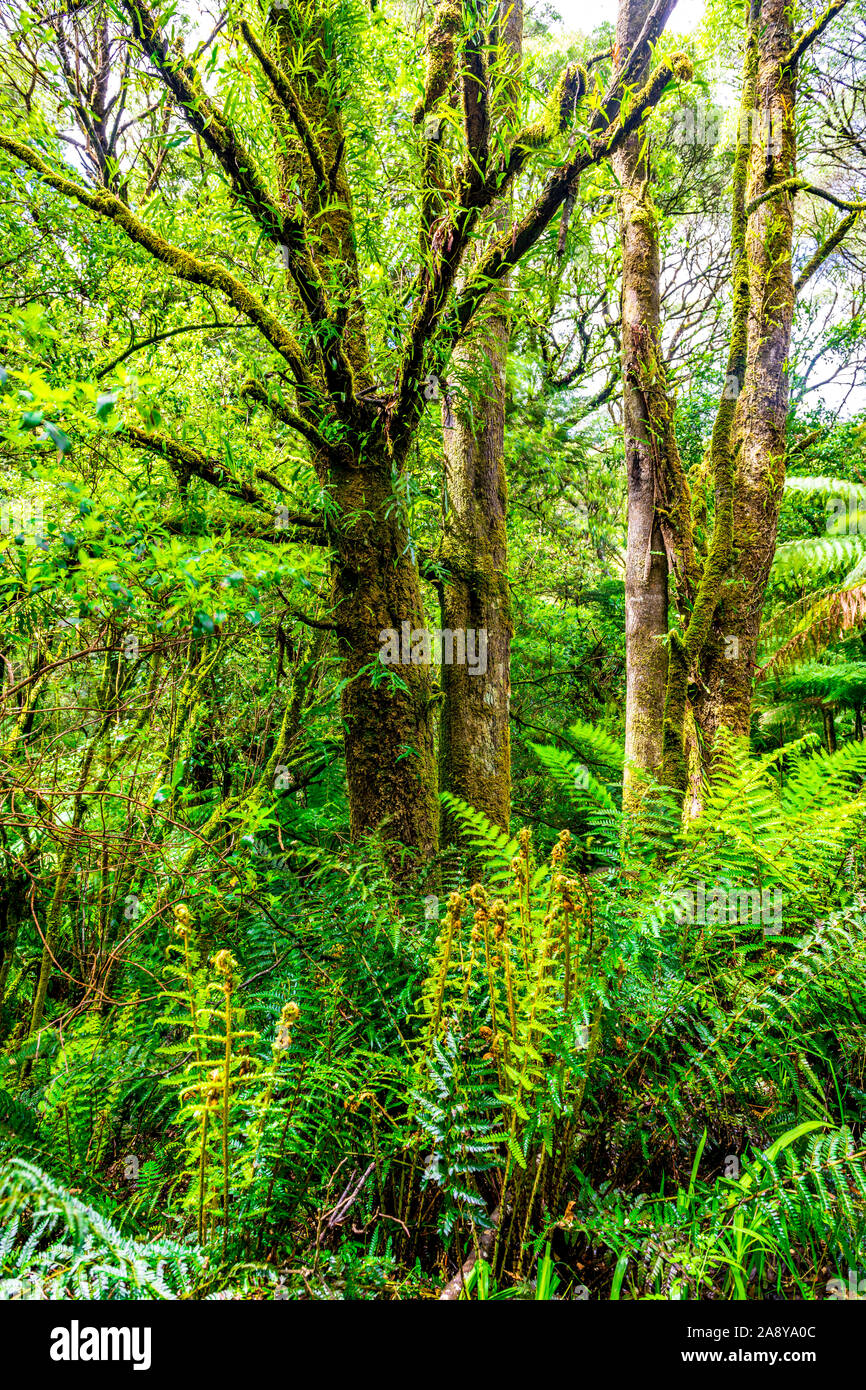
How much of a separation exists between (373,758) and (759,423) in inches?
89.1

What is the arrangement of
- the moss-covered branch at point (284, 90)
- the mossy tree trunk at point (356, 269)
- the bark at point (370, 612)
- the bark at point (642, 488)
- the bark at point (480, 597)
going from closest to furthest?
the mossy tree trunk at point (356, 269) → the moss-covered branch at point (284, 90) → the bark at point (370, 612) → the bark at point (480, 597) → the bark at point (642, 488)

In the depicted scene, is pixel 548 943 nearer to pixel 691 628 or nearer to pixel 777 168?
pixel 691 628

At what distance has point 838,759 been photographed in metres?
1.90

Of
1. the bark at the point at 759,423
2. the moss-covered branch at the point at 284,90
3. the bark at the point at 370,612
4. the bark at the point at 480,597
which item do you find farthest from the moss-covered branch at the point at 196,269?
the bark at the point at 759,423

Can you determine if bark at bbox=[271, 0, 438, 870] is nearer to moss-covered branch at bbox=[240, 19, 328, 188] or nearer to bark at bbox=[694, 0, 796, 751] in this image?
moss-covered branch at bbox=[240, 19, 328, 188]

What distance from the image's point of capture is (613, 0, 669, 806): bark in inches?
125

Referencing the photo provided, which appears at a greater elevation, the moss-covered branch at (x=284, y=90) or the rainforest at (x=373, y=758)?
the moss-covered branch at (x=284, y=90)

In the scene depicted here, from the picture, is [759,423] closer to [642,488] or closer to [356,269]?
[642,488]

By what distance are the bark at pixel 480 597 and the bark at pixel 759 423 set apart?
895 mm

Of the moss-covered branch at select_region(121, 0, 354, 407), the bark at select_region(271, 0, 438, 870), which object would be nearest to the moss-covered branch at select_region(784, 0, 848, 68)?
the bark at select_region(271, 0, 438, 870)

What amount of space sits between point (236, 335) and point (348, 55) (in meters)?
0.89

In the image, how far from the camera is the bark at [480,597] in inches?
106

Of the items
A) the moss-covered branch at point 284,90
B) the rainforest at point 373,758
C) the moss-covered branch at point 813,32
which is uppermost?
the moss-covered branch at point 813,32

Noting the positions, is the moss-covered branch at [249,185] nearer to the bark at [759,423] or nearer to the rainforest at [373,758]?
the rainforest at [373,758]
